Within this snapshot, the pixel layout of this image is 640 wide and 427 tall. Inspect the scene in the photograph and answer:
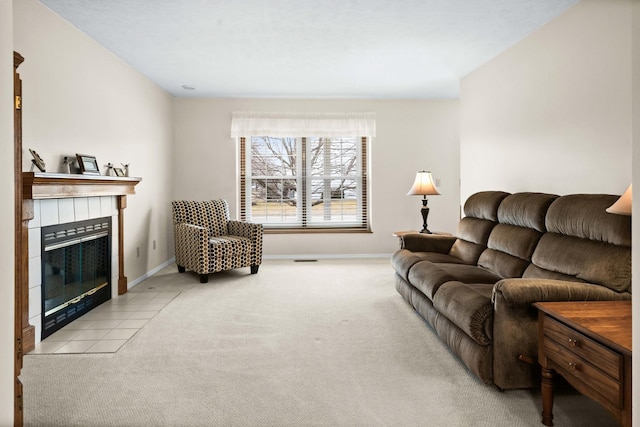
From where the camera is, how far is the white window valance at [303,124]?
6609 millimetres

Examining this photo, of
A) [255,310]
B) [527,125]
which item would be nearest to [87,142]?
[255,310]

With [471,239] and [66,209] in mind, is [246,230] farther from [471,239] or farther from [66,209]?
[471,239]

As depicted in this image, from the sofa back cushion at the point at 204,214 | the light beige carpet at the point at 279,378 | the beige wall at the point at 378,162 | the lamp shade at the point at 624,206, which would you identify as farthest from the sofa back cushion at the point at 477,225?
the sofa back cushion at the point at 204,214

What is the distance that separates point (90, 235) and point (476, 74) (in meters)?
4.33

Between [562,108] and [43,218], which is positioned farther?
[562,108]

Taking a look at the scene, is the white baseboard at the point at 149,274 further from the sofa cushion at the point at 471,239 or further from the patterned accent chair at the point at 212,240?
the sofa cushion at the point at 471,239

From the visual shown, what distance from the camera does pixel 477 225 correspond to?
3.99 m

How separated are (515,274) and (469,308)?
95 centimetres

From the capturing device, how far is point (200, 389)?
2346 millimetres

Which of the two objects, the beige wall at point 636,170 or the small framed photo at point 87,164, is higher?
the small framed photo at point 87,164

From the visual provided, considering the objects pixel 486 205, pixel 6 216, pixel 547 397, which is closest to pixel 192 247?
pixel 486 205

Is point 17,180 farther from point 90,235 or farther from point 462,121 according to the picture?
point 462,121

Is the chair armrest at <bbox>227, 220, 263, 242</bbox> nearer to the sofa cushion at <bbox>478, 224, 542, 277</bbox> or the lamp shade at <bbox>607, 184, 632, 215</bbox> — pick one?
the sofa cushion at <bbox>478, 224, 542, 277</bbox>

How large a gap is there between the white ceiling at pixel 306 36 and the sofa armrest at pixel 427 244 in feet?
6.08
